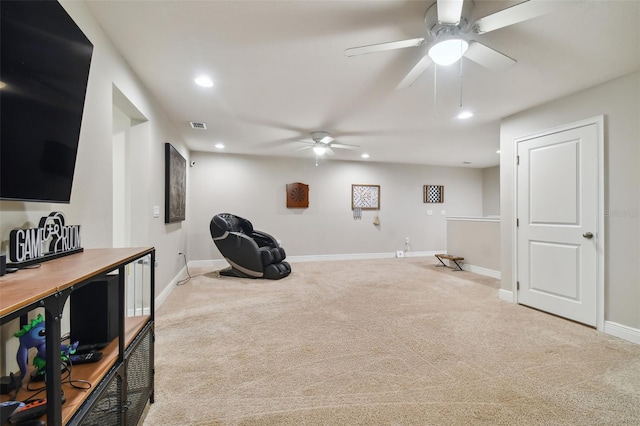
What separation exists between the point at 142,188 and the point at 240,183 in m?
3.19

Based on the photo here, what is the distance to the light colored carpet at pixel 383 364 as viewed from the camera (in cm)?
149

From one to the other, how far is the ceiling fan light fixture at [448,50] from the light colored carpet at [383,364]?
81.6 inches

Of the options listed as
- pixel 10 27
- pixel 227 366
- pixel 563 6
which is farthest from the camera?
pixel 227 366

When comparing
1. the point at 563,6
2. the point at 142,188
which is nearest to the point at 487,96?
the point at 563,6

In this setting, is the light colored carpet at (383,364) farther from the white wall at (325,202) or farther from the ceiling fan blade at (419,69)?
the white wall at (325,202)

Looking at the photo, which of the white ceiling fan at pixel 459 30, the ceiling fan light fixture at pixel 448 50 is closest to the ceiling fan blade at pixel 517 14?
the white ceiling fan at pixel 459 30

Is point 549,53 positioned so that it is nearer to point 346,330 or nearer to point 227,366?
point 346,330

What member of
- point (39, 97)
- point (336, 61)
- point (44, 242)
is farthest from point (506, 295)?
point (39, 97)

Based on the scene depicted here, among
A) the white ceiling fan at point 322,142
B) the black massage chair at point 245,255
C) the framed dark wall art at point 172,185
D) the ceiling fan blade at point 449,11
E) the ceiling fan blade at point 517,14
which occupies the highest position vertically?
the white ceiling fan at point 322,142

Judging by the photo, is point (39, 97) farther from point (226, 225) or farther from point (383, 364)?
point (226, 225)

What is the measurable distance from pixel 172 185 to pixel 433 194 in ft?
19.9

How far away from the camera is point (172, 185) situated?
11.9ft

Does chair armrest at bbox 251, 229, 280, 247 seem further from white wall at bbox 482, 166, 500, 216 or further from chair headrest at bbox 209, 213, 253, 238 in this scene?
white wall at bbox 482, 166, 500, 216

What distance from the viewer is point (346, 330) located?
254 cm
